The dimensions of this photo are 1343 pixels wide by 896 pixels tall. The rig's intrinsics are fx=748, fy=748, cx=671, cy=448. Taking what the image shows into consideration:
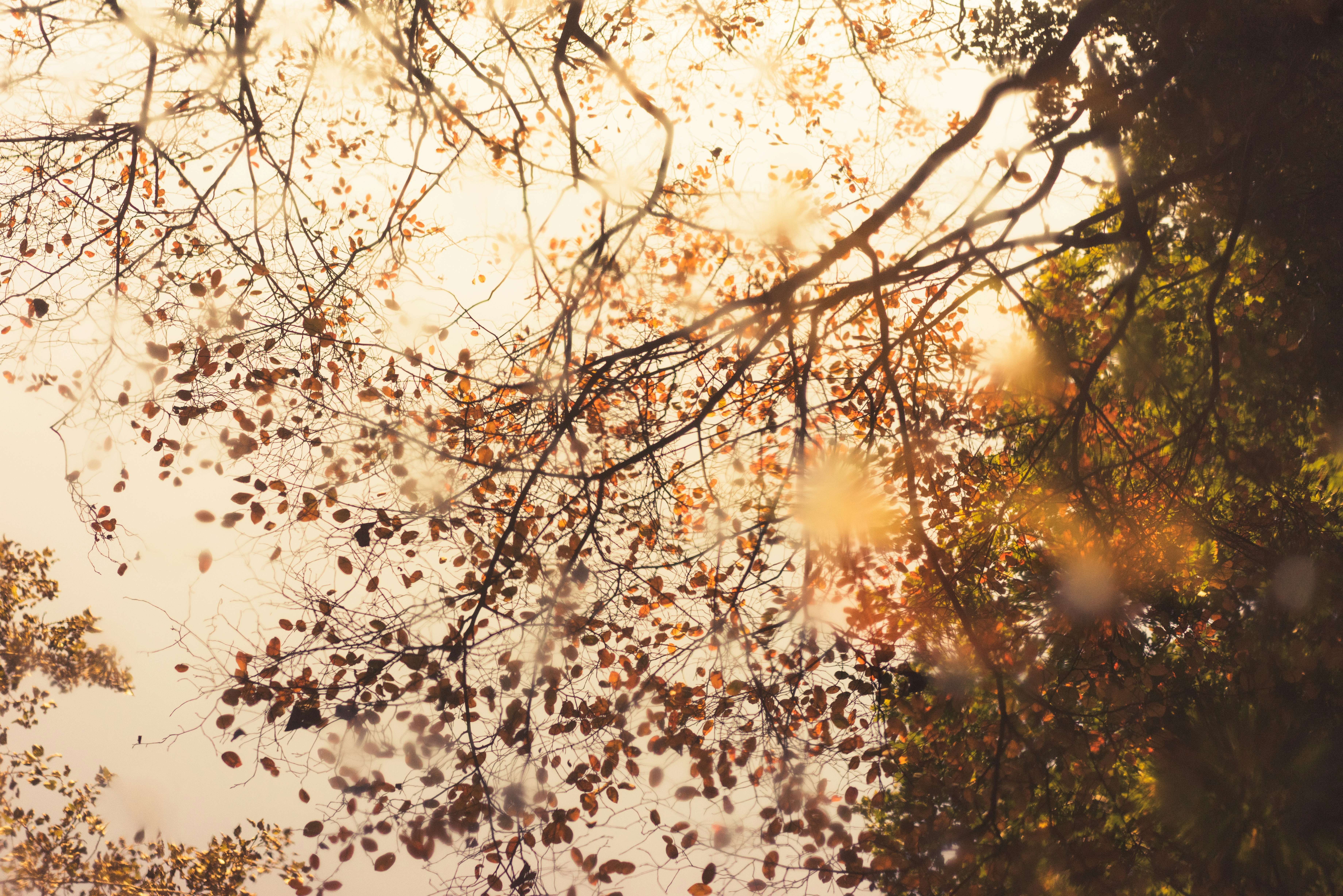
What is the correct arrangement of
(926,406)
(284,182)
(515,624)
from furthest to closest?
(926,406), (284,182), (515,624)

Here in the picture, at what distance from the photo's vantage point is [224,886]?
8742 mm

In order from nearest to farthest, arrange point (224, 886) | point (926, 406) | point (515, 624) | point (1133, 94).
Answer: point (515, 624) → point (1133, 94) → point (926, 406) → point (224, 886)

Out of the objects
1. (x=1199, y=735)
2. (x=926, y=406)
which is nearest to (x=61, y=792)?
(x=926, y=406)

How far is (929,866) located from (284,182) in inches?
324

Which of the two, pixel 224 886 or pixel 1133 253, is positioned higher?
pixel 1133 253

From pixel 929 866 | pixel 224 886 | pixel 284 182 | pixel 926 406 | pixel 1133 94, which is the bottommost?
pixel 929 866

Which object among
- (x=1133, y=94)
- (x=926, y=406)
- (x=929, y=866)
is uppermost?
(x=1133, y=94)

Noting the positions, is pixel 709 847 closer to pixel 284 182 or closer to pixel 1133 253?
pixel 284 182

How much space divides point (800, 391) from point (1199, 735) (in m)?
6.24

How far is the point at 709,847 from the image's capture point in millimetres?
5844

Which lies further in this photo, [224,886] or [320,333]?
[224,886]

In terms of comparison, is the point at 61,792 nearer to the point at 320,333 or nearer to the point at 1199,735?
the point at 320,333

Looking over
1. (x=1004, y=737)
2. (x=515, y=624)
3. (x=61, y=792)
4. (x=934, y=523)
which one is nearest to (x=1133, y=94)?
(x=934, y=523)

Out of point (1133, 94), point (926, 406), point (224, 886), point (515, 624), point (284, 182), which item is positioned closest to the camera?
point (515, 624)
